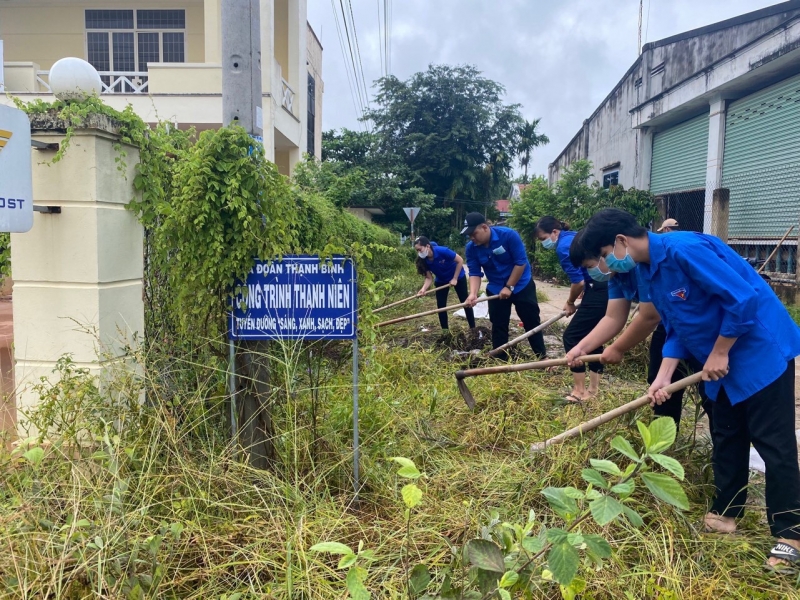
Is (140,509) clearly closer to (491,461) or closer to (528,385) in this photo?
(491,461)

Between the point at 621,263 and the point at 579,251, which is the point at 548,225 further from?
the point at 621,263

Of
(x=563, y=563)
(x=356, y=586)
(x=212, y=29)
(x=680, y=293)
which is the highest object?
(x=212, y=29)

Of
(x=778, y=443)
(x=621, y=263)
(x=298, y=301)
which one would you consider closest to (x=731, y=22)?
(x=621, y=263)

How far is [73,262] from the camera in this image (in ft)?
10.1

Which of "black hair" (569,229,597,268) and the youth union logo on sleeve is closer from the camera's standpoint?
the youth union logo on sleeve

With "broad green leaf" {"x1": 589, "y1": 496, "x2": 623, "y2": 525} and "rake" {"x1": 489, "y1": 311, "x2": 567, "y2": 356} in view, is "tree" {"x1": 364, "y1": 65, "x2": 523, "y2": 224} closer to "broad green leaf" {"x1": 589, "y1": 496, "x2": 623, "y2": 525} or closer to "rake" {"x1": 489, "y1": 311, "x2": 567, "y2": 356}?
"rake" {"x1": 489, "y1": 311, "x2": 567, "y2": 356}

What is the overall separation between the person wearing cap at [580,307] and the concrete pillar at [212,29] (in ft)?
27.2

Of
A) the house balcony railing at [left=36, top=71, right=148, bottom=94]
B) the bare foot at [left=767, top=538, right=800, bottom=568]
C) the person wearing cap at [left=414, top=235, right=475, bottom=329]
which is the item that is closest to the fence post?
the person wearing cap at [left=414, top=235, right=475, bottom=329]

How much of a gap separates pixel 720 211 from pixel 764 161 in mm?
1061

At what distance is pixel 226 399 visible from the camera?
117 inches

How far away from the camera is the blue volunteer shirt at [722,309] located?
2572 millimetres

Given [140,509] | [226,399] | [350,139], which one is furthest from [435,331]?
[350,139]

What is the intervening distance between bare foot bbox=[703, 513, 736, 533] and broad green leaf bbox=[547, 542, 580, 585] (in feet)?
4.77

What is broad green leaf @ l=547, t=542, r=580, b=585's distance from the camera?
1.65 metres
